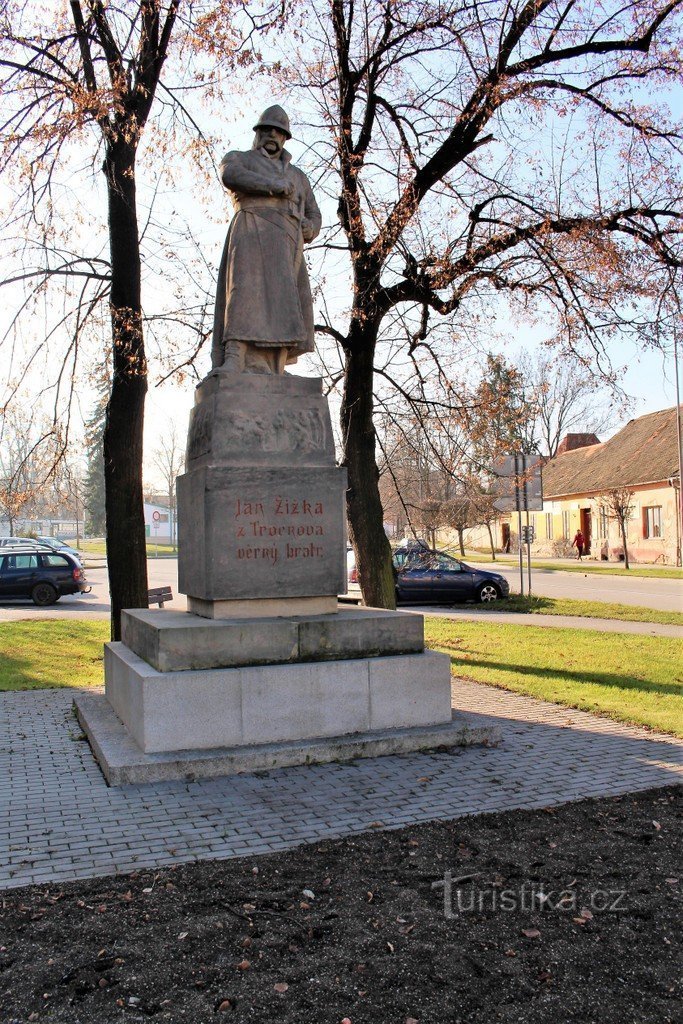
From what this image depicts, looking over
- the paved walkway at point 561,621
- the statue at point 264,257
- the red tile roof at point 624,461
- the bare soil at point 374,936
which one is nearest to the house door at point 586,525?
the red tile roof at point 624,461

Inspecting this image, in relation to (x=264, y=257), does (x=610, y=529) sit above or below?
below

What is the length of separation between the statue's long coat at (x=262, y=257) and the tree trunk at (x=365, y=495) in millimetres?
4610

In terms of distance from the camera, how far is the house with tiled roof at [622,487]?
37031 millimetres

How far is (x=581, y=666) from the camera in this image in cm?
1097

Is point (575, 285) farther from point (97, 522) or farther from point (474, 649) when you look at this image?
point (97, 522)

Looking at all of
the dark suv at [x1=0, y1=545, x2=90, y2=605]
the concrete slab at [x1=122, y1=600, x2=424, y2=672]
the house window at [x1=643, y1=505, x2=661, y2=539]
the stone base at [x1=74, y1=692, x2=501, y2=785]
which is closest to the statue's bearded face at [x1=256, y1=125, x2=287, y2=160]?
the concrete slab at [x1=122, y1=600, x2=424, y2=672]

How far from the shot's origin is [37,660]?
12516 mm

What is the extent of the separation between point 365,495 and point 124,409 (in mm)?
3456

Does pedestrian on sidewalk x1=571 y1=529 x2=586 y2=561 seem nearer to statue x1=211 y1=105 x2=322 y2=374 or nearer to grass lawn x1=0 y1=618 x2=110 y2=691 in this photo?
grass lawn x1=0 y1=618 x2=110 y2=691

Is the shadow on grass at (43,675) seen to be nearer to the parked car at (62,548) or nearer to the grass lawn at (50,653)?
the grass lawn at (50,653)

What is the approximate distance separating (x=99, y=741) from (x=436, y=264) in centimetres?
809

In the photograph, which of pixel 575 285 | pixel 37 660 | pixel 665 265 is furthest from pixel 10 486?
pixel 665 265

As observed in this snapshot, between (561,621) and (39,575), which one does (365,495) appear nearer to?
(561,621)

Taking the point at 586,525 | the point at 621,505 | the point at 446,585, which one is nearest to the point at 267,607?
the point at 446,585
